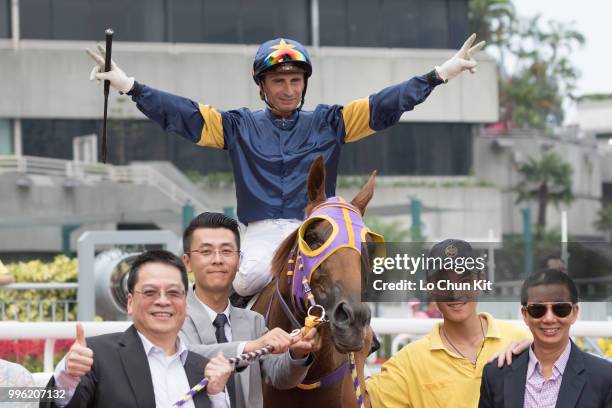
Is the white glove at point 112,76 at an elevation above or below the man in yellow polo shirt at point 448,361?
above

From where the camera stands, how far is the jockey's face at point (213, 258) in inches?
152

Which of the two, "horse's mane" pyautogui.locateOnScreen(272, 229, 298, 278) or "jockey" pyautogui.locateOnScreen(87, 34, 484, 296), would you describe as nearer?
"horse's mane" pyautogui.locateOnScreen(272, 229, 298, 278)

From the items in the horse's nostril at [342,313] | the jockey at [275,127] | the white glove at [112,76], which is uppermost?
the white glove at [112,76]

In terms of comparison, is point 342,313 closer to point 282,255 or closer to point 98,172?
point 282,255

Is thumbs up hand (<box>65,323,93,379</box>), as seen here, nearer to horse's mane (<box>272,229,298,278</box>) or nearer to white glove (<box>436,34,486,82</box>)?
horse's mane (<box>272,229,298,278</box>)

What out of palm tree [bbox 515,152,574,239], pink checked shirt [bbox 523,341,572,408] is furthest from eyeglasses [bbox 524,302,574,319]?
palm tree [bbox 515,152,574,239]

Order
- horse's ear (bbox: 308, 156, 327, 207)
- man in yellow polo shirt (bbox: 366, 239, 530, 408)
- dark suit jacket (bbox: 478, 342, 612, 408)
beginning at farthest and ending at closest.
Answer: man in yellow polo shirt (bbox: 366, 239, 530, 408)
horse's ear (bbox: 308, 156, 327, 207)
dark suit jacket (bbox: 478, 342, 612, 408)

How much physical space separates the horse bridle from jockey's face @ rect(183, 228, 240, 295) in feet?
0.77

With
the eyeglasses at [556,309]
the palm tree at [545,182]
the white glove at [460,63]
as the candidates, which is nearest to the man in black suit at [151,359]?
the eyeglasses at [556,309]

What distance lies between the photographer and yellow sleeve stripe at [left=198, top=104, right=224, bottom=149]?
15.5ft

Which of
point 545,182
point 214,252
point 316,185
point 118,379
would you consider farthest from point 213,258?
point 545,182

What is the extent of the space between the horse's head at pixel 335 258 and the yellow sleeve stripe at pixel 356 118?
644 mm

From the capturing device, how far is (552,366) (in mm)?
3555

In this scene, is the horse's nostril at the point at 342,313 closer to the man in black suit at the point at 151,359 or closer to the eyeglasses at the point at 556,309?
the man in black suit at the point at 151,359
